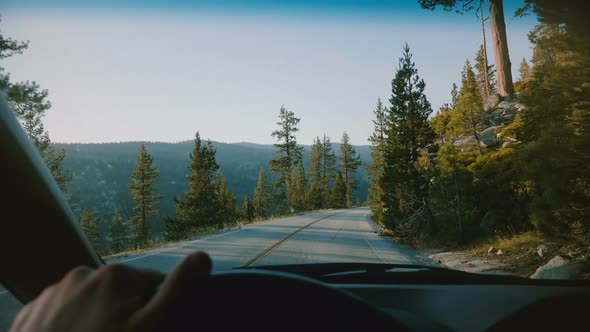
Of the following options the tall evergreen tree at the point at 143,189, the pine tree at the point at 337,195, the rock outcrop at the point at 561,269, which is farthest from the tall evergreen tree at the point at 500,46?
the pine tree at the point at 337,195

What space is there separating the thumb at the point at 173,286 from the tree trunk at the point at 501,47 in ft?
62.3

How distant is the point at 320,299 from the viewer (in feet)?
2.87

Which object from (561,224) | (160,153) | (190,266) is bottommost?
(561,224)

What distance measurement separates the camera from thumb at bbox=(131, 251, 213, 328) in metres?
0.61

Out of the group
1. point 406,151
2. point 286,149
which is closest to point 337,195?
point 286,149

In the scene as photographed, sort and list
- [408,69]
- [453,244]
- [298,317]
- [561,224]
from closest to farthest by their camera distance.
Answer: [298,317], [561,224], [453,244], [408,69]

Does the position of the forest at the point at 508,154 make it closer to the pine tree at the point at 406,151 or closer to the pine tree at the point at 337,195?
the pine tree at the point at 406,151

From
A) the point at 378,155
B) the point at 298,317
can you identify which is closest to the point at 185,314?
the point at 298,317

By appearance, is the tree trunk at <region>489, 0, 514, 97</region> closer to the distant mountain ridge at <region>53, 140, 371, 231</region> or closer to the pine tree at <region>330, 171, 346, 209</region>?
the distant mountain ridge at <region>53, 140, 371, 231</region>

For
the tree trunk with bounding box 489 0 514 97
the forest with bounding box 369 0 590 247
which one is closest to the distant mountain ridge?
the forest with bounding box 369 0 590 247

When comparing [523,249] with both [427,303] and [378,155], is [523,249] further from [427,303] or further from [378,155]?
[378,155]

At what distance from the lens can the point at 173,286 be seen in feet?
2.18

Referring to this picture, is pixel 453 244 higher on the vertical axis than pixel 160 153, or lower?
lower

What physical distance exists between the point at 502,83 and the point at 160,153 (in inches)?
7159
